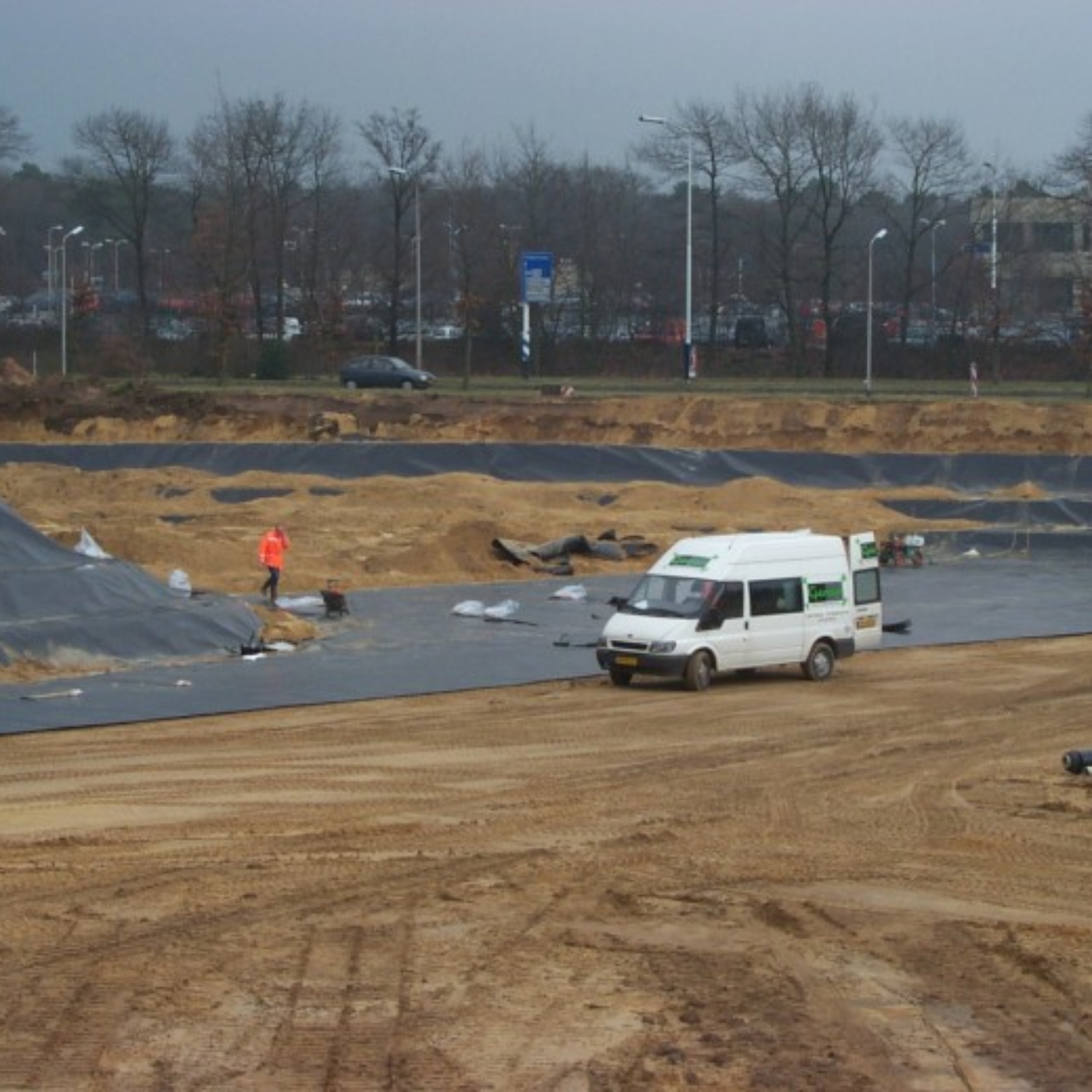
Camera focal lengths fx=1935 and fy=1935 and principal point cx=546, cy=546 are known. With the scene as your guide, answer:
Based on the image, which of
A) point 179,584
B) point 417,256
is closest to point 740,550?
point 179,584

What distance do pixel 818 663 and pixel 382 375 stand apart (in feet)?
142

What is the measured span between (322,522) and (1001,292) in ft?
158

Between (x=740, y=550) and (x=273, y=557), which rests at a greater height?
(x=740, y=550)

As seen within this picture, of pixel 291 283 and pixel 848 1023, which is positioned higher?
pixel 291 283

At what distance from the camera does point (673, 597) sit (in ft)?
82.5

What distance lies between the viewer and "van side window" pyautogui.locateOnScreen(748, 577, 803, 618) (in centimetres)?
2539

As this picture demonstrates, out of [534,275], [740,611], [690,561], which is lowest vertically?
[740,611]

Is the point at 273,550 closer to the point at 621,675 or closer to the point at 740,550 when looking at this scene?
the point at 621,675

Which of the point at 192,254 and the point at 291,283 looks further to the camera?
the point at 291,283

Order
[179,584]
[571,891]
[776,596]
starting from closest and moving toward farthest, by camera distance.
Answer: [571,891] → [776,596] → [179,584]

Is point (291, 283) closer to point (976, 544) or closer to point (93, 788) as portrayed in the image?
point (976, 544)

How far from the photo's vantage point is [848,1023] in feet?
35.9

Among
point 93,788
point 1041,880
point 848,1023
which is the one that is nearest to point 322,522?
point 93,788

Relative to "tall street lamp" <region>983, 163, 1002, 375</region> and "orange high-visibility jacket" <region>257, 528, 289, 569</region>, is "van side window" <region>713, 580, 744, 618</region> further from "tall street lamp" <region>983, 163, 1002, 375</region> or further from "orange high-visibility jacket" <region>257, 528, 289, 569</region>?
"tall street lamp" <region>983, 163, 1002, 375</region>
